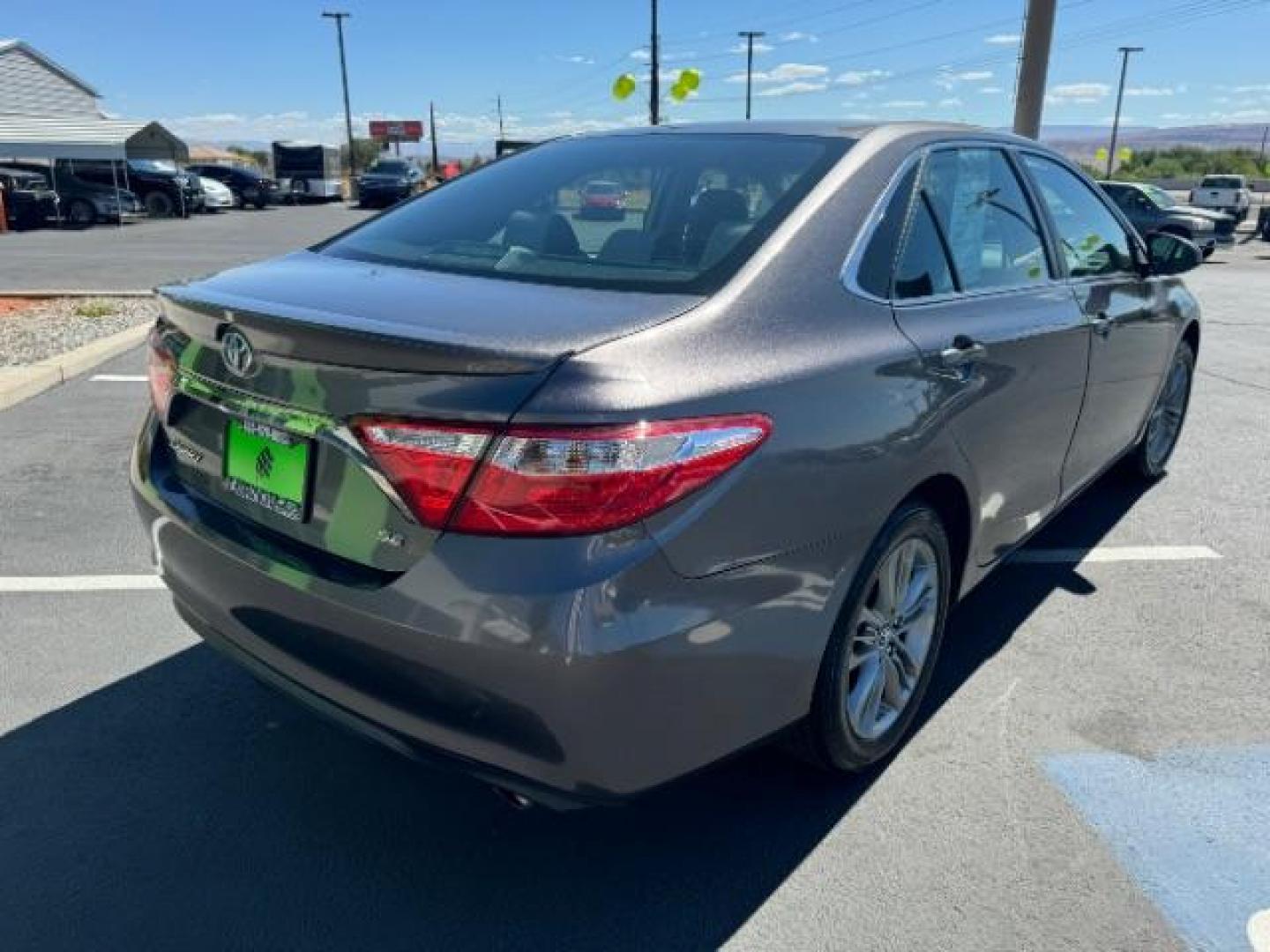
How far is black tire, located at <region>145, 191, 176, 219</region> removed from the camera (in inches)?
Answer: 1221

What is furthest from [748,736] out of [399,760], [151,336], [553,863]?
[151,336]

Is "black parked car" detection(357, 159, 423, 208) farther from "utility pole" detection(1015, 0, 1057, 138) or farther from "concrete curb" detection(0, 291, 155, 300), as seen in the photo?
"concrete curb" detection(0, 291, 155, 300)

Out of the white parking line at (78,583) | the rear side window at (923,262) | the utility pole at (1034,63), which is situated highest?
the utility pole at (1034,63)

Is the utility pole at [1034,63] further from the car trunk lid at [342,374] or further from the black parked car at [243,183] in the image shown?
the black parked car at [243,183]

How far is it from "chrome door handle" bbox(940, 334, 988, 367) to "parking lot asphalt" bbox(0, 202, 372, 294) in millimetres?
6386

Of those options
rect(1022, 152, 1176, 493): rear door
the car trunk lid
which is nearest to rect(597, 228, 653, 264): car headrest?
the car trunk lid

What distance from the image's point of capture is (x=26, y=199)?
2569cm

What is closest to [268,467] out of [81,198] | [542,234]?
[542,234]

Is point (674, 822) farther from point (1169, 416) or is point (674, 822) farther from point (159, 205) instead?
point (159, 205)

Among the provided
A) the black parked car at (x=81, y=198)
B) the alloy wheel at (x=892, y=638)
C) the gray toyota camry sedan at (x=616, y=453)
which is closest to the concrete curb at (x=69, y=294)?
the gray toyota camry sedan at (x=616, y=453)

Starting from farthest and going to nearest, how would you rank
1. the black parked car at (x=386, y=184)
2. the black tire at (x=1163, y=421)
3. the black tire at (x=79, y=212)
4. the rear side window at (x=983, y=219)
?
the black parked car at (x=386, y=184) → the black tire at (x=79, y=212) → the black tire at (x=1163, y=421) → the rear side window at (x=983, y=219)

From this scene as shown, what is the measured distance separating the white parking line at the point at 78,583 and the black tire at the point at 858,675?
2575 mm

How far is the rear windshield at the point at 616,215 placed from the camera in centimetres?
233

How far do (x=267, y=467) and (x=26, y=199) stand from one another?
94.5 ft
